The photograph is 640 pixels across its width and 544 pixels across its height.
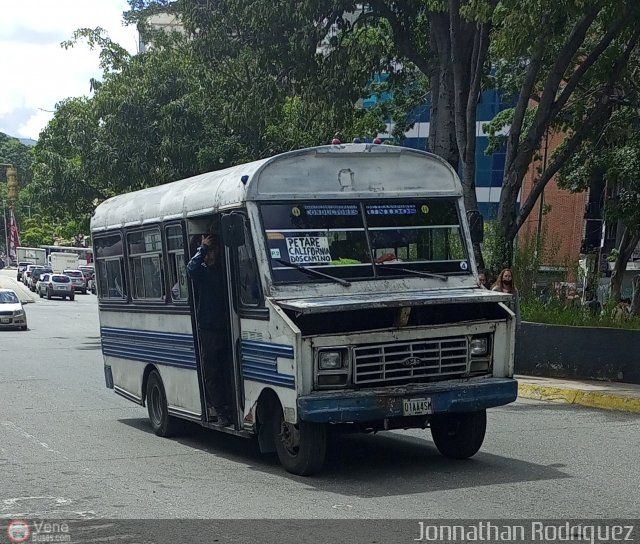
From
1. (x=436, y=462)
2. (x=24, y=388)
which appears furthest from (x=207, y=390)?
(x=24, y=388)

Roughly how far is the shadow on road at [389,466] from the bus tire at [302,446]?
14cm

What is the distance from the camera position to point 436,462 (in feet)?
33.1

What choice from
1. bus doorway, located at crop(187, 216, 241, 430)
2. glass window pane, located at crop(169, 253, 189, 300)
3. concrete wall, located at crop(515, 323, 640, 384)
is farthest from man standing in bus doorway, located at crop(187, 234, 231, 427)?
concrete wall, located at crop(515, 323, 640, 384)

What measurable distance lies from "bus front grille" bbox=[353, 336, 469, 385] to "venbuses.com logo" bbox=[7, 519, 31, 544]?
2887 mm

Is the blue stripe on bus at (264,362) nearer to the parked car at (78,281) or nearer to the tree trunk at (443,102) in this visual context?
the tree trunk at (443,102)

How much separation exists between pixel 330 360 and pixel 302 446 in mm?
863

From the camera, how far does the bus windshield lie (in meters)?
9.52

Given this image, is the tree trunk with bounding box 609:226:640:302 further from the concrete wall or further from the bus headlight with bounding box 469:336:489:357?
the bus headlight with bounding box 469:336:489:357

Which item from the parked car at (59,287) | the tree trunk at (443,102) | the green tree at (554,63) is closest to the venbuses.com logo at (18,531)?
the green tree at (554,63)

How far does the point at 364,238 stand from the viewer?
980 centimetres

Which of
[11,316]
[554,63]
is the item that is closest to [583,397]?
[554,63]

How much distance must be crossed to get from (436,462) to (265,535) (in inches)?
128

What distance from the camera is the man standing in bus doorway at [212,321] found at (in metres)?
10.4

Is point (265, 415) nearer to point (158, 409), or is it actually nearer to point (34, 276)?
point (158, 409)
